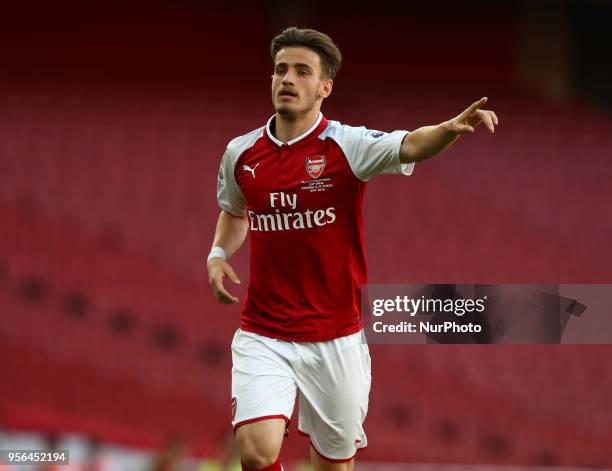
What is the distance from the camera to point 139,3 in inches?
546

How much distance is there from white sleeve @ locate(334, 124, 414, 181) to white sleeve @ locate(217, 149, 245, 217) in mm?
510

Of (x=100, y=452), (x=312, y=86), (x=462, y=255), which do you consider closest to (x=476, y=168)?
(x=462, y=255)

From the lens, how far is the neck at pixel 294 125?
4.27 m

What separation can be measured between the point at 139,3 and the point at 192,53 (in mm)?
992

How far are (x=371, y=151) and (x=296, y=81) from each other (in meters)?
0.45

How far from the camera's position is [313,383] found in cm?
425

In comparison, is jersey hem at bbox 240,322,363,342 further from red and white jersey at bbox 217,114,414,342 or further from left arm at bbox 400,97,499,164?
left arm at bbox 400,97,499,164

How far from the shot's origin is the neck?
4270mm

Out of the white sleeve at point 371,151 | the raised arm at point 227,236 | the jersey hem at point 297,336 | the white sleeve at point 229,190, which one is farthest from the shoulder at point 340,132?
the jersey hem at point 297,336

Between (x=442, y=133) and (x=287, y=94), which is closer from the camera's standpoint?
(x=442, y=133)

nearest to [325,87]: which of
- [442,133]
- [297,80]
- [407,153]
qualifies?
[297,80]

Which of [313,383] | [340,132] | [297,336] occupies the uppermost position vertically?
[340,132]

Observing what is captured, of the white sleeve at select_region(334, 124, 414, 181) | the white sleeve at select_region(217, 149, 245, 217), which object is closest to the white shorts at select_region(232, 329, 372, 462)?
the white sleeve at select_region(217, 149, 245, 217)

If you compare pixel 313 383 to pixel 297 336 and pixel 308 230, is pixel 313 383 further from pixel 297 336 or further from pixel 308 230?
pixel 308 230
